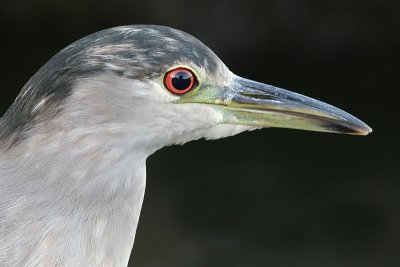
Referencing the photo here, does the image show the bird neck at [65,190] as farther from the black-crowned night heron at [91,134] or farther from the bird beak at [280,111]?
the bird beak at [280,111]

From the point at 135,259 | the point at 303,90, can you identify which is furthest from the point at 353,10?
the point at 135,259

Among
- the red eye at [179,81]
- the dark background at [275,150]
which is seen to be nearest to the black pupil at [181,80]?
the red eye at [179,81]

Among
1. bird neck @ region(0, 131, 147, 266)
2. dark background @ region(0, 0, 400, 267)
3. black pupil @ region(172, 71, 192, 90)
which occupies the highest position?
black pupil @ region(172, 71, 192, 90)

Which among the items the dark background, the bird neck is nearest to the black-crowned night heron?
the bird neck

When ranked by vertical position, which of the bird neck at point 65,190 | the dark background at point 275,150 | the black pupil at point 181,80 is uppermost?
the black pupil at point 181,80

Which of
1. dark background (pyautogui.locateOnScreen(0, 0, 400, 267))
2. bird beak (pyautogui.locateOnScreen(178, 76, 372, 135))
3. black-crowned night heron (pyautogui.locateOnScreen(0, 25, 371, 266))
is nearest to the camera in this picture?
black-crowned night heron (pyautogui.locateOnScreen(0, 25, 371, 266))

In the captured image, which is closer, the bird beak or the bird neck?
the bird neck

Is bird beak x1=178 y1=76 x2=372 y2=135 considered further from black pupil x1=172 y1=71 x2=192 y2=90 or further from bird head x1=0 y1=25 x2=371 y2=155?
black pupil x1=172 y1=71 x2=192 y2=90

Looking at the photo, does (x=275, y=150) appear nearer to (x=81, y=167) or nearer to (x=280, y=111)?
(x=280, y=111)
